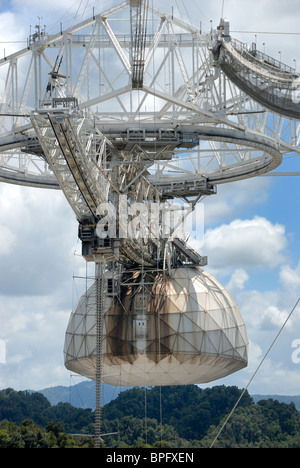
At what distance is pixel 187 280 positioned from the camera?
68.2 meters

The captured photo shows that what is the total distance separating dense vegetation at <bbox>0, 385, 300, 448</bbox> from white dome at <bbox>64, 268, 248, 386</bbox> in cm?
3590

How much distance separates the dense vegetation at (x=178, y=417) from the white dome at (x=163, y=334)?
35897mm

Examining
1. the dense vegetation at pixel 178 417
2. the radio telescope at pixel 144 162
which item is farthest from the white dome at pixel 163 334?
the dense vegetation at pixel 178 417

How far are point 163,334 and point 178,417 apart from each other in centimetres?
5951

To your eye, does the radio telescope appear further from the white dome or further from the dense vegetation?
the dense vegetation

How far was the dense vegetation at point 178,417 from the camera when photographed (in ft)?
362

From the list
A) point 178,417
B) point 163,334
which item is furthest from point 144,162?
point 178,417

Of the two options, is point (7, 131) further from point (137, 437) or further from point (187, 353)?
point (137, 437)

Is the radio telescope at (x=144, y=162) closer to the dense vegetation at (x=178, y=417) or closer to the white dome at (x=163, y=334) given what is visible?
the white dome at (x=163, y=334)

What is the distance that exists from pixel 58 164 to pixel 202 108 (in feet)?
28.2

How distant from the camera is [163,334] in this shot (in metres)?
65.1

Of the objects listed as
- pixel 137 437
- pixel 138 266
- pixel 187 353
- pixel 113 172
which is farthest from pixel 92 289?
pixel 137 437

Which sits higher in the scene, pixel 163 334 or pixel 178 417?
pixel 178 417

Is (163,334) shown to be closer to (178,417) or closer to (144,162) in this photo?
(144,162)
